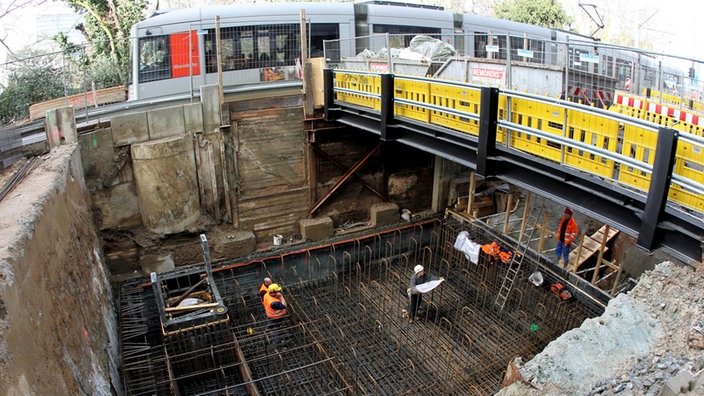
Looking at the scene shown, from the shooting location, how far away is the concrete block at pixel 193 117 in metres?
11.1

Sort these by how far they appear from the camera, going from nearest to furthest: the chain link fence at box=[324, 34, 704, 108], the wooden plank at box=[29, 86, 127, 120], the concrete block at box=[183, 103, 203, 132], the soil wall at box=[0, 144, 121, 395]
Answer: the soil wall at box=[0, 144, 121, 395] < the chain link fence at box=[324, 34, 704, 108] < the concrete block at box=[183, 103, 203, 132] < the wooden plank at box=[29, 86, 127, 120]

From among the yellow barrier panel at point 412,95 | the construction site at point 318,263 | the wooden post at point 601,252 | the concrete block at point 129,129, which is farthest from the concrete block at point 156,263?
the wooden post at point 601,252

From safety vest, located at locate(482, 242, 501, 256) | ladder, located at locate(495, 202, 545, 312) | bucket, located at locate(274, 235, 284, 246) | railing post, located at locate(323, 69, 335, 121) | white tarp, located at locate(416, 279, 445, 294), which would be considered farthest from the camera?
bucket, located at locate(274, 235, 284, 246)

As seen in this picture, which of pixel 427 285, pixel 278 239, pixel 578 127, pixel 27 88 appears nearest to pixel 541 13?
pixel 278 239

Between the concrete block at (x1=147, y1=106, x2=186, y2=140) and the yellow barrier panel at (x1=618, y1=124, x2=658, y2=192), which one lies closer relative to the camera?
the yellow barrier panel at (x1=618, y1=124, x2=658, y2=192)

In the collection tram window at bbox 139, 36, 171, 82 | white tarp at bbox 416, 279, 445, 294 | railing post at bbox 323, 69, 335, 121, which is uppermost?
tram window at bbox 139, 36, 171, 82

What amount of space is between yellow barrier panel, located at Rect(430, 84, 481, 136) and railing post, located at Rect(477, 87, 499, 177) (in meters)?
0.41

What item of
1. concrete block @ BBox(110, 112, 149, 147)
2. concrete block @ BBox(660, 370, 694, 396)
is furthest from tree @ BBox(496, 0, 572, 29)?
concrete block @ BBox(660, 370, 694, 396)

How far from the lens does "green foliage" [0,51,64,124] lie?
1548 cm

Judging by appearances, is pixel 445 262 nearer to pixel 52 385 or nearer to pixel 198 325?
pixel 198 325

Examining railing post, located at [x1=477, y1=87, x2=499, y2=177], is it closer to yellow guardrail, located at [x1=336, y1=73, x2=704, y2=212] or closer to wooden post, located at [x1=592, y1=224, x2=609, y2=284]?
yellow guardrail, located at [x1=336, y1=73, x2=704, y2=212]

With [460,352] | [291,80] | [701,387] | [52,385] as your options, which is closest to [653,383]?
[701,387]

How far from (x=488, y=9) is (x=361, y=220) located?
124ft

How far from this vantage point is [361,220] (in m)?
13.6
